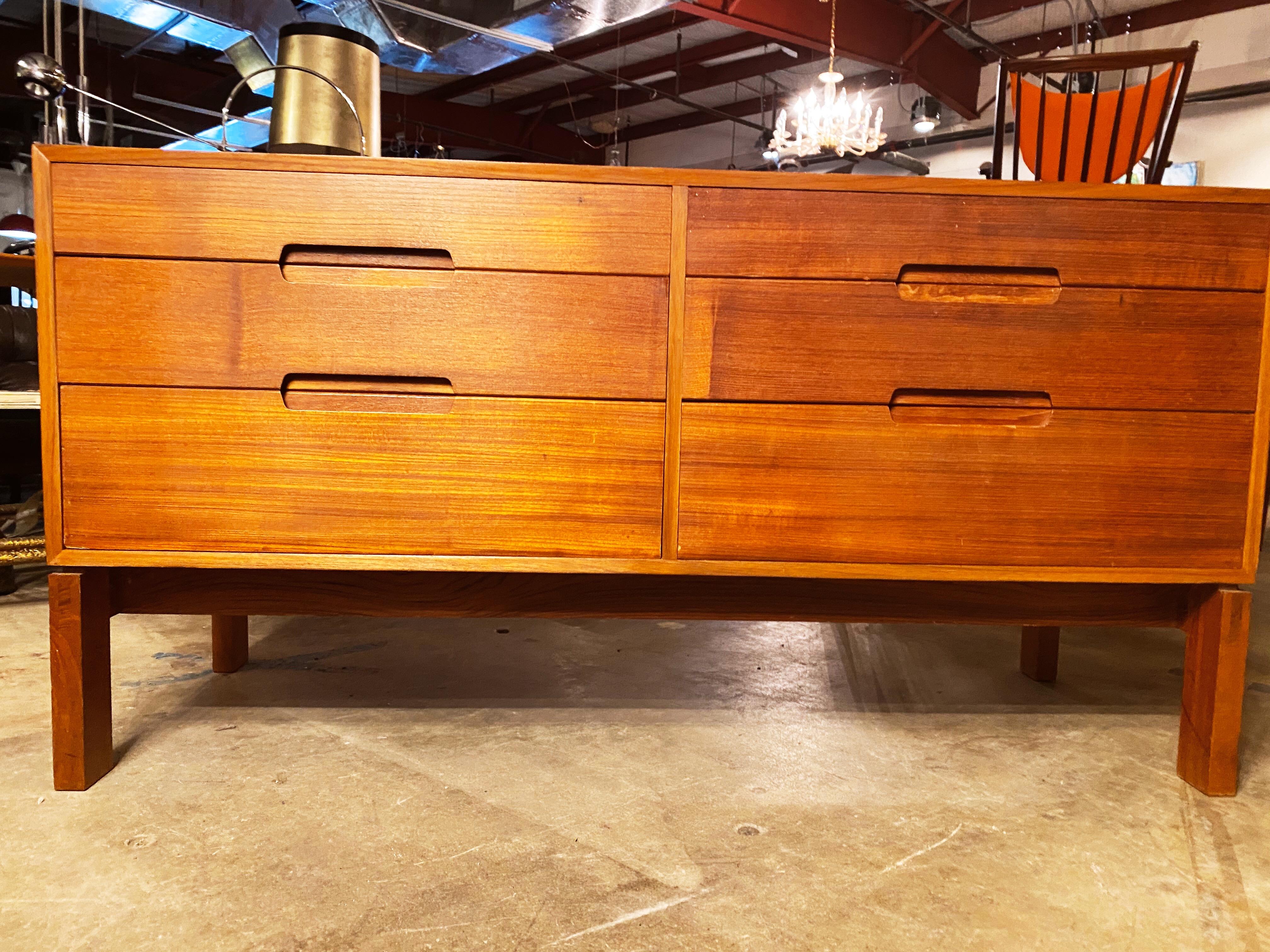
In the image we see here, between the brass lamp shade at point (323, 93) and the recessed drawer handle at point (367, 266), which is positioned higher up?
the brass lamp shade at point (323, 93)

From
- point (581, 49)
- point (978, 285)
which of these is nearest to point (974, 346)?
point (978, 285)

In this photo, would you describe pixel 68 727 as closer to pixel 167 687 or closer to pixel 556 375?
pixel 167 687

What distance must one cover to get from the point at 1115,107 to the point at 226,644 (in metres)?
1.80

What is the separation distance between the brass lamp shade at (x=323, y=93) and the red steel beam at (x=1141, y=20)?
4410 millimetres

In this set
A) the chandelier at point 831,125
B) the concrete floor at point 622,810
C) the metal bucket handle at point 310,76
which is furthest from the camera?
the chandelier at point 831,125

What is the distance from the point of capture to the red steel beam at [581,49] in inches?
220

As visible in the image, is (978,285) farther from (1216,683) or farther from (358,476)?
(358,476)

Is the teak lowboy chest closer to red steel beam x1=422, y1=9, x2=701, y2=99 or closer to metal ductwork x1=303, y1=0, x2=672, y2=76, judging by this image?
metal ductwork x1=303, y1=0, x2=672, y2=76

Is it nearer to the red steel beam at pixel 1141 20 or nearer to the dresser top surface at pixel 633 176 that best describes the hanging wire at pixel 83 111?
the dresser top surface at pixel 633 176

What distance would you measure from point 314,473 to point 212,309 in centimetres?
20

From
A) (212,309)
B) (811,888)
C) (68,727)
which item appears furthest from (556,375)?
(68,727)

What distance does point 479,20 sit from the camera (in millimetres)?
3912

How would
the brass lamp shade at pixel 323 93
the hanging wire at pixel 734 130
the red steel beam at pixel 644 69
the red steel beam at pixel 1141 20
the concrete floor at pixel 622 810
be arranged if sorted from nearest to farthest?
1. the concrete floor at pixel 622 810
2. the brass lamp shade at pixel 323 93
3. the red steel beam at pixel 1141 20
4. the red steel beam at pixel 644 69
5. the hanging wire at pixel 734 130

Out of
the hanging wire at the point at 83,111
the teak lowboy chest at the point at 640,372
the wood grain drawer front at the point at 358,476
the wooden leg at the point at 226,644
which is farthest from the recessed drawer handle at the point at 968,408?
the hanging wire at the point at 83,111
